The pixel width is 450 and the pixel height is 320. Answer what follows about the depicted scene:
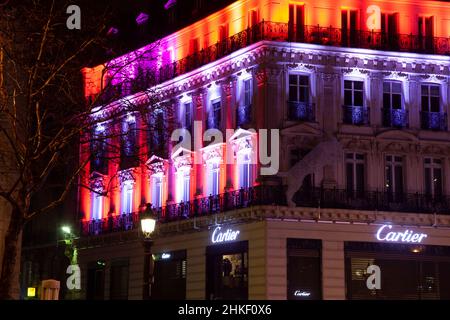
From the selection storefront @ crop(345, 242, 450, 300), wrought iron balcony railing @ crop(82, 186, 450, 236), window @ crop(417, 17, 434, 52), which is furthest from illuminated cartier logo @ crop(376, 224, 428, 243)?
window @ crop(417, 17, 434, 52)

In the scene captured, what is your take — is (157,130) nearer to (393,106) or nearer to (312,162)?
(312,162)

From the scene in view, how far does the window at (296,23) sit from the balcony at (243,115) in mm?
3416

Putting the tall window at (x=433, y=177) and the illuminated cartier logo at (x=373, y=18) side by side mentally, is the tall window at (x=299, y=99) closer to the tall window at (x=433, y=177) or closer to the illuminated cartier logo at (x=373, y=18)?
the illuminated cartier logo at (x=373, y=18)

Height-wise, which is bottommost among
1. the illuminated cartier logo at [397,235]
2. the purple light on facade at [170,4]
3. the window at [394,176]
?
the illuminated cartier logo at [397,235]

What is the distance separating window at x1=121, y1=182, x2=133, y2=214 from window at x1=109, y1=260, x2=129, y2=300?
2.75 metres

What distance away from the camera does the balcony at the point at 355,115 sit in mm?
38031

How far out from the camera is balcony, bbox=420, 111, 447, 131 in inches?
1535

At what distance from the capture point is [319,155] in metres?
36.6

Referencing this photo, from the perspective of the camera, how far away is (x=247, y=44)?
37.9 meters

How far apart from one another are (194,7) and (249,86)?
22.4 feet

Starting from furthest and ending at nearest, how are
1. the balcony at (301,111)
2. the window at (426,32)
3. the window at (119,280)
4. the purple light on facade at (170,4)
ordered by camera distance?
the window at (119,280) < the purple light on facade at (170,4) < the window at (426,32) < the balcony at (301,111)

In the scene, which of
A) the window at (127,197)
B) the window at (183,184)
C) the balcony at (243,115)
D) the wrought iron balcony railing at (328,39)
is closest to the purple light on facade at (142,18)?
the wrought iron balcony railing at (328,39)

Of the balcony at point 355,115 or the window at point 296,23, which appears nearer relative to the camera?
the window at point 296,23

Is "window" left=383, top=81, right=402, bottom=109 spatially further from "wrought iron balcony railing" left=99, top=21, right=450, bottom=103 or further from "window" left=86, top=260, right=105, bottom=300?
"window" left=86, top=260, right=105, bottom=300
